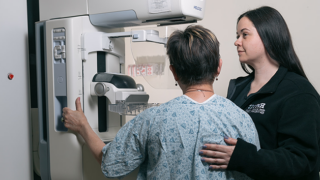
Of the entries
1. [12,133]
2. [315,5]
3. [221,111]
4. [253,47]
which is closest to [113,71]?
[12,133]

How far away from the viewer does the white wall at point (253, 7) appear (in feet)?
6.35

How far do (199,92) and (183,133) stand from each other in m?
0.14

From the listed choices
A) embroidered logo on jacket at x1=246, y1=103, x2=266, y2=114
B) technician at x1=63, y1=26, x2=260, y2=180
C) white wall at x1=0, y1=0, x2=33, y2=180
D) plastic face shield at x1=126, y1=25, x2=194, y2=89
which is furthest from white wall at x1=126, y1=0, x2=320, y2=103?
technician at x1=63, y1=26, x2=260, y2=180

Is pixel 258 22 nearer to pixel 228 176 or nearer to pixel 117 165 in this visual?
pixel 228 176

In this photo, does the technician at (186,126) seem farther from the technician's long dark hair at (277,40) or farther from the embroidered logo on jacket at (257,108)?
the technician's long dark hair at (277,40)

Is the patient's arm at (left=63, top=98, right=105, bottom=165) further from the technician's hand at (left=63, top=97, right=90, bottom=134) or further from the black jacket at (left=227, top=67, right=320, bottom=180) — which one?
the black jacket at (left=227, top=67, right=320, bottom=180)

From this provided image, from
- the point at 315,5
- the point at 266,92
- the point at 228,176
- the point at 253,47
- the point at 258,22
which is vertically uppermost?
the point at 315,5

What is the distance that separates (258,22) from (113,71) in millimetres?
799

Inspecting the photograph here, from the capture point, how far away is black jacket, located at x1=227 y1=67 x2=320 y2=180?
0.85 m

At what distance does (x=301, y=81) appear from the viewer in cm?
103

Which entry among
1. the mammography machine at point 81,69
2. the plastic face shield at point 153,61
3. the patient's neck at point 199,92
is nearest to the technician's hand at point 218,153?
the patient's neck at point 199,92

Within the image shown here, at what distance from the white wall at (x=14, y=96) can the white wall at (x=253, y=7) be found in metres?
1.19

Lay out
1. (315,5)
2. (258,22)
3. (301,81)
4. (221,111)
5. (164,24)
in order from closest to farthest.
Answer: (221,111) < (301,81) < (258,22) < (164,24) < (315,5)

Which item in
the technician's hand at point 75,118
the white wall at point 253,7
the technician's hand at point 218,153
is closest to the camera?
the technician's hand at point 218,153
